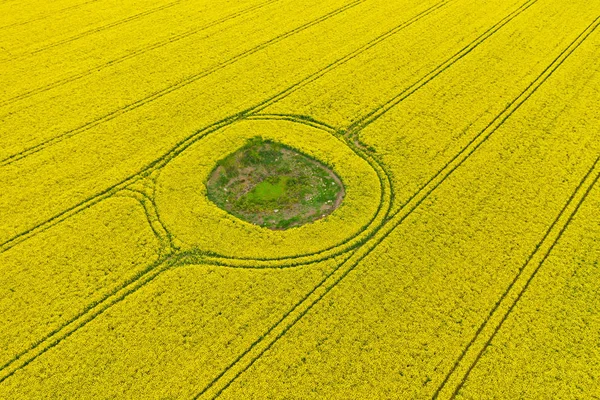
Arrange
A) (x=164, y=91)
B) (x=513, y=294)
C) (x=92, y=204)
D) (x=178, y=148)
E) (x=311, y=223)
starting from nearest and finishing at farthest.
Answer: (x=513, y=294) < (x=311, y=223) < (x=92, y=204) < (x=178, y=148) < (x=164, y=91)

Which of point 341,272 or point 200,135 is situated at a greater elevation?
point 200,135

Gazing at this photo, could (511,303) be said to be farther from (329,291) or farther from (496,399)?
(329,291)

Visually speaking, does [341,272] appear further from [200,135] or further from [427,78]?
[427,78]

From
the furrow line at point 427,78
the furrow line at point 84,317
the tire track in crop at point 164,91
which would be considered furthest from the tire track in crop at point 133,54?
the furrow line at point 84,317

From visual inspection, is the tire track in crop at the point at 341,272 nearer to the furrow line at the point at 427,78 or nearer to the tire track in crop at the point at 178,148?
the furrow line at the point at 427,78

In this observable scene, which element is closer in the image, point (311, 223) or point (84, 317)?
point (84, 317)

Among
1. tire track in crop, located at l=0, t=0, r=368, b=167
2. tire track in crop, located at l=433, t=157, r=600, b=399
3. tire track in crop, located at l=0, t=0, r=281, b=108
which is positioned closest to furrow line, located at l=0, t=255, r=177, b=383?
tire track in crop, located at l=0, t=0, r=368, b=167

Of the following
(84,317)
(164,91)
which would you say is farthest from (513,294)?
(164,91)
